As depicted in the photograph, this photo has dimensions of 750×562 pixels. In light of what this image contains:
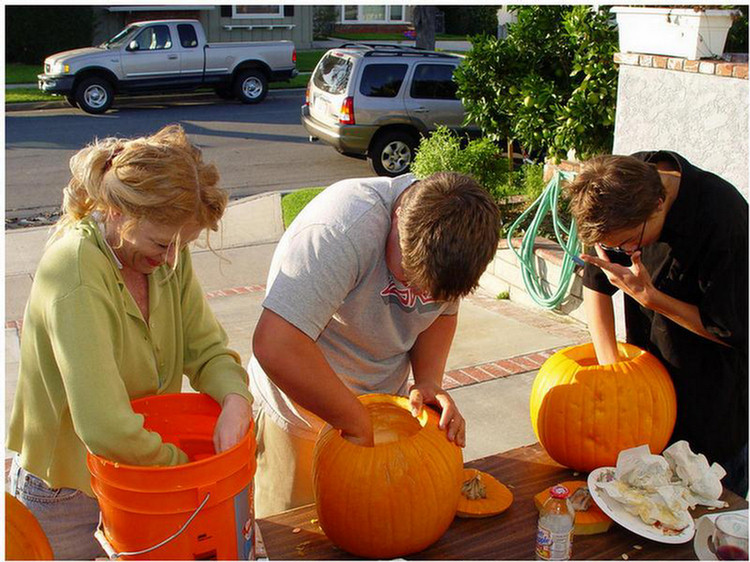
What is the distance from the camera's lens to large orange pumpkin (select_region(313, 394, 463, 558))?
1.97m

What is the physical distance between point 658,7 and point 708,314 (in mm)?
3159

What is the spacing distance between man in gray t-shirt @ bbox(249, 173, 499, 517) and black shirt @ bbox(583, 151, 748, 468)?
2.22 feet

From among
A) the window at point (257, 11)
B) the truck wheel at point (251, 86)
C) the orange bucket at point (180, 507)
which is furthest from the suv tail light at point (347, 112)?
the window at point (257, 11)

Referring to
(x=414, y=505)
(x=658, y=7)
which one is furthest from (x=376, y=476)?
(x=658, y=7)

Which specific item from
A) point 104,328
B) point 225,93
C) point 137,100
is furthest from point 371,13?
point 104,328

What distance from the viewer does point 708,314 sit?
7.66ft

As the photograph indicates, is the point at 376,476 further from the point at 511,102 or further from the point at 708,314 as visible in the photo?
the point at 511,102

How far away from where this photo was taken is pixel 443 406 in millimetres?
2182

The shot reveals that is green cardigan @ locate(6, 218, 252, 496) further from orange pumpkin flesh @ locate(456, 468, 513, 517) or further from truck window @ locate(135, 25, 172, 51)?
truck window @ locate(135, 25, 172, 51)

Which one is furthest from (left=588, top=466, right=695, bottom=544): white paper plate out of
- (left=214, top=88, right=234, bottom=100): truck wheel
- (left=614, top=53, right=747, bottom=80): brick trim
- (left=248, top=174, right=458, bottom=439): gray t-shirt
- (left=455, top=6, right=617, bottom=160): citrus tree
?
(left=214, top=88, right=234, bottom=100): truck wheel

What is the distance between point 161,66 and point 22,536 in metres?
15.5

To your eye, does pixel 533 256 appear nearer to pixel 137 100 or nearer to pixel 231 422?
pixel 231 422

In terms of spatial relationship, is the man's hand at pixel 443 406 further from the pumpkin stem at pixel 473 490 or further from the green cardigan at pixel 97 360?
the green cardigan at pixel 97 360

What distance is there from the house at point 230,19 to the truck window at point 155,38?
27.4 feet
